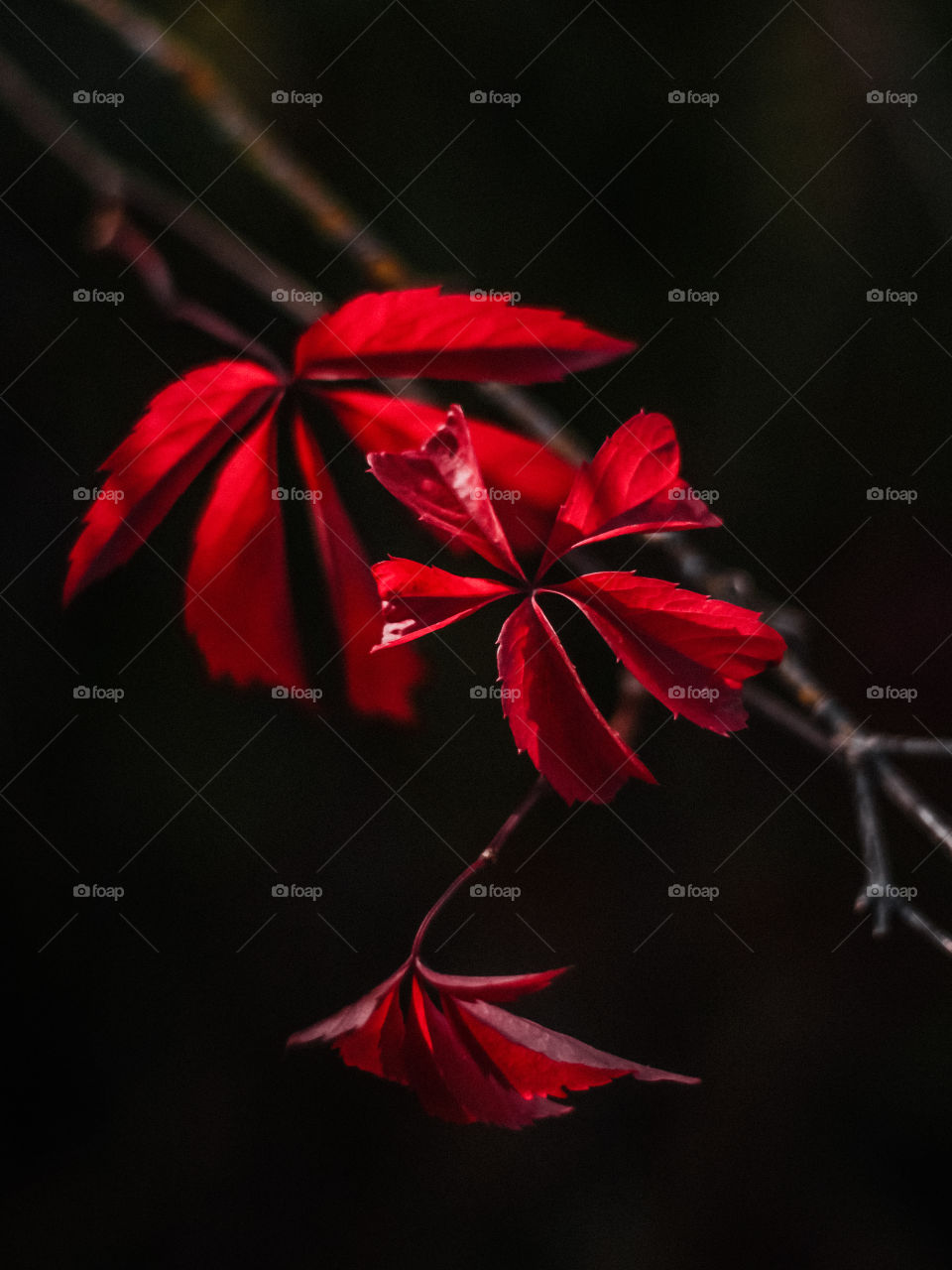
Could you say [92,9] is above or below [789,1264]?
above

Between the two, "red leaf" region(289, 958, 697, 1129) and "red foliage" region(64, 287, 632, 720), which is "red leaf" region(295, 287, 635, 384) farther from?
"red leaf" region(289, 958, 697, 1129)

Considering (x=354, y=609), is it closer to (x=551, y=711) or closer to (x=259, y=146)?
(x=551, y=711)

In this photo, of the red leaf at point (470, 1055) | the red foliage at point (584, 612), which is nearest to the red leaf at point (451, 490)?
the red foliage at point (584, 612)

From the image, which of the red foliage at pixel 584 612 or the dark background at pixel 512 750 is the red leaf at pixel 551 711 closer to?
the red foliage at pixel 584 612

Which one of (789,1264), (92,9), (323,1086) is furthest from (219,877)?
(92,9)

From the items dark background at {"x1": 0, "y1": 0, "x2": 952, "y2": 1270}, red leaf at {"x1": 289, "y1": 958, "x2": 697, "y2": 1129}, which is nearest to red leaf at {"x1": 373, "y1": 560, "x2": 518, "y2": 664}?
dark background at {"x1": 0, "y1": 0, "x2": 952, "y2": 1270}

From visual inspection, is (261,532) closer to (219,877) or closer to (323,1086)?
(219,877)

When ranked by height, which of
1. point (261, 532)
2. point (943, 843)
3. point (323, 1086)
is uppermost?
point (943, 843)
